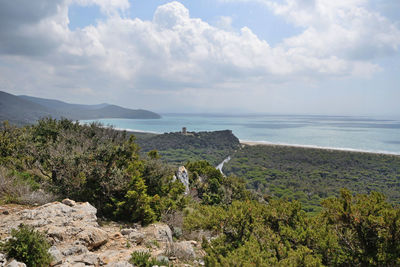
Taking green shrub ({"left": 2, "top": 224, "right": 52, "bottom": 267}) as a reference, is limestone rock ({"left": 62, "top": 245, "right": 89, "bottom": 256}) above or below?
below

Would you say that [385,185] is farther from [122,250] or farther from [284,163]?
[122,250]

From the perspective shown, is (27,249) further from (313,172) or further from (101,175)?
(313,172)

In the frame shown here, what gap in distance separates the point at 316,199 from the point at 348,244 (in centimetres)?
3138

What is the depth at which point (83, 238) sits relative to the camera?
5121mm

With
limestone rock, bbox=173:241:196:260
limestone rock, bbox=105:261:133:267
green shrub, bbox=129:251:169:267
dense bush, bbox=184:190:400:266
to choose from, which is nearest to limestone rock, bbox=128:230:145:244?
limestone rock, bbox=173:241:196:260

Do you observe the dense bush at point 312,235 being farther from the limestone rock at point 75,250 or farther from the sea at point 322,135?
the sea at point 322,135

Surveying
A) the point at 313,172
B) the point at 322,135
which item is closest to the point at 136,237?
the point at 313,172

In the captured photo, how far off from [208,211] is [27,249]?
6.49 metres

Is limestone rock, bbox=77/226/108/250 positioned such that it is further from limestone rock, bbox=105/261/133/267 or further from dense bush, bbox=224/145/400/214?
dense bush, bbox=224/145/400/214

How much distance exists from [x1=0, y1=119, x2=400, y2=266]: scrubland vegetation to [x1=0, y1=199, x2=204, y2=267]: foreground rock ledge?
673 mm

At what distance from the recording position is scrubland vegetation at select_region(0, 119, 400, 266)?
15.6ft

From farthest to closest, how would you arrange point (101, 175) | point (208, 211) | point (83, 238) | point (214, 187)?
point (214, 187) < point (208, 211) < point (101, 175) < point (83, 238)

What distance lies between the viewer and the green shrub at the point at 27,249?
3.96 metres

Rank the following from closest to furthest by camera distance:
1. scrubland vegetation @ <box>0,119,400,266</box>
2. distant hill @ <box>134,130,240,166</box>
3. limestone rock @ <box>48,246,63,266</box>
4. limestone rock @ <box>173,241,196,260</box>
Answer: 1. limestone rock @ <box>48,246,63,266</box>
2. scrubland vegetation @ <box>0,119,400,266</box>
3. limestone rock @ <box>173,241,196,260</box>
4. distant hill @ <box>134,130,240,166</box>
